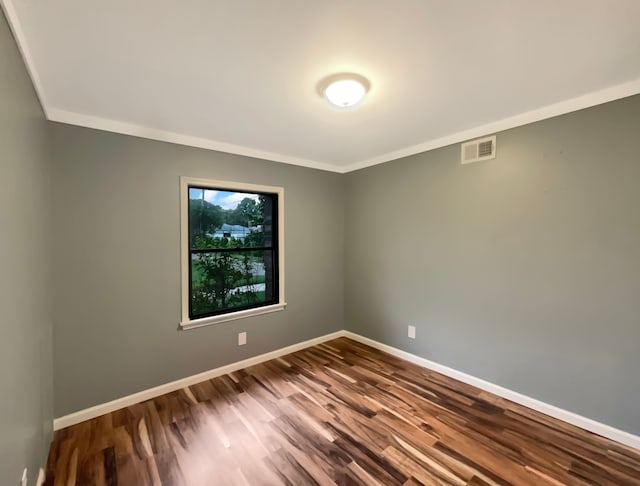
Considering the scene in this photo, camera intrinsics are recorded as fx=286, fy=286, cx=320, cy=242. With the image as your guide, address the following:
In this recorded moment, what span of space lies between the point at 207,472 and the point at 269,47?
8.11 ft

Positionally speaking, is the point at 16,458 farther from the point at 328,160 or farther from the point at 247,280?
the point at 328,160

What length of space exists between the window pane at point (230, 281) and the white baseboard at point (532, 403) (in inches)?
67.3

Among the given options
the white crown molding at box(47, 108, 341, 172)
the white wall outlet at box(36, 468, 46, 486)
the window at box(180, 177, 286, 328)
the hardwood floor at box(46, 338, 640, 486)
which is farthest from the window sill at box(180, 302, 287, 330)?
the white crown molding at box(47, 108, 341, 172)

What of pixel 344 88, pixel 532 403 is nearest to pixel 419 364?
pixel 532 403

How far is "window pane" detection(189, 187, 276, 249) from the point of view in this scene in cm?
291

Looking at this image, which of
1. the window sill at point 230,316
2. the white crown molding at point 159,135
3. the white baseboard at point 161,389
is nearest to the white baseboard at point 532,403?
the white baseboard at point 161,389

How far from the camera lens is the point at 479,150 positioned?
2.64 meters

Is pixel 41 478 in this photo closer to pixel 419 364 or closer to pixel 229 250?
pixel 229 250

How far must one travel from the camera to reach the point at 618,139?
196 cm

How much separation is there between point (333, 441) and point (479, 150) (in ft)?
8.89

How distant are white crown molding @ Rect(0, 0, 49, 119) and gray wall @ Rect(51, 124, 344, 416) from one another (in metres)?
0.39

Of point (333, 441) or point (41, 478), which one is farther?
point (333, 441)

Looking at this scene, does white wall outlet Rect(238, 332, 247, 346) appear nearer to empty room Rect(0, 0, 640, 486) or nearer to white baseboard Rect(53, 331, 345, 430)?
empty room Rect(0, 0, 640, 486)

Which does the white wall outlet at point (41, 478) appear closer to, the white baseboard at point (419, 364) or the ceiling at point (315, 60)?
the white baseboard at point (419, 364)
